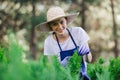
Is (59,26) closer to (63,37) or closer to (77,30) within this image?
(63,37)

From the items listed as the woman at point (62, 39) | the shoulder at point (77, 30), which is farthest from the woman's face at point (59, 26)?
the shoulder at point (77, 30)

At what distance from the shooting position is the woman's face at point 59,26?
3447 millimetres

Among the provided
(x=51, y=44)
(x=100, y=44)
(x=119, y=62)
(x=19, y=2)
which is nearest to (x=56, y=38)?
(x=51, y=44)

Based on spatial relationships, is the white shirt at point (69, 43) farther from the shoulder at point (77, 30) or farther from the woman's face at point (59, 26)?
the woman's face at point (59, 26)

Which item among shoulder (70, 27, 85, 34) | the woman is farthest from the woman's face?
shoulder (70, 27, 85, 34)

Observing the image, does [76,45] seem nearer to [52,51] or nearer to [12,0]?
[52,51]

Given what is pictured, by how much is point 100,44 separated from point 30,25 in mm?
8280

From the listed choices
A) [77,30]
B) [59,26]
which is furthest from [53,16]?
[77,30]

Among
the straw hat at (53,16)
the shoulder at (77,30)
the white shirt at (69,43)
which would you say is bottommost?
the straw hat at (53,16)

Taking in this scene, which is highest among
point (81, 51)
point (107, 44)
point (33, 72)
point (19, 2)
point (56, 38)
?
point (33, 72)

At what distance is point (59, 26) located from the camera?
3.46m

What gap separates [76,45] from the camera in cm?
318

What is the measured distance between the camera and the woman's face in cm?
345

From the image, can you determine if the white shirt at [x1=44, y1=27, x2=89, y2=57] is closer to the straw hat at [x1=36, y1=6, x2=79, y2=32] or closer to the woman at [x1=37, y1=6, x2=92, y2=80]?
the woman at [x1=37, y1=6, x2=92, y2=80]
